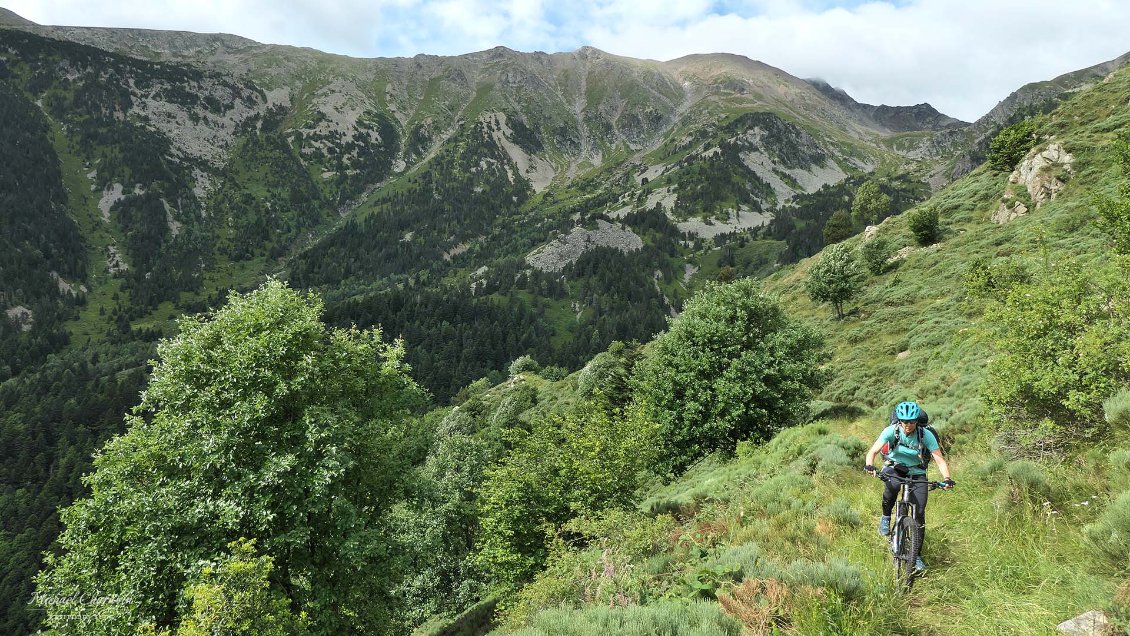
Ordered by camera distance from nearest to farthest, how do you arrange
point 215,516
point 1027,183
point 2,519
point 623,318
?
point 215,516, point 1027,183, point 2,519, point 623,318

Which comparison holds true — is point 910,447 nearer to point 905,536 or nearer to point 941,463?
point 941,463

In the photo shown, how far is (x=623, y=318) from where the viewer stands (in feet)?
656

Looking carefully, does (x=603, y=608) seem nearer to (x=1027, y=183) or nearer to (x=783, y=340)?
(x=783, y=340)

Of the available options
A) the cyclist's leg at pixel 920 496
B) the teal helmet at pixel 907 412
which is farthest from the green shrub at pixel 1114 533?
the teal helmet at pixel 907 412

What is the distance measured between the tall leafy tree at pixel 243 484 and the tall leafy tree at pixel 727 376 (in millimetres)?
14375

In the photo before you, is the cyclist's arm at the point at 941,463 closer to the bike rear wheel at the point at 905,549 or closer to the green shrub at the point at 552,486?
the bike rear wheel at the point at 905,549

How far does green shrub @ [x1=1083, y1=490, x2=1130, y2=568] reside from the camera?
635 cm

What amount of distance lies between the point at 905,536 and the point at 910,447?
161 centimetres

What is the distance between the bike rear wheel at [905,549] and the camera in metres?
7.69

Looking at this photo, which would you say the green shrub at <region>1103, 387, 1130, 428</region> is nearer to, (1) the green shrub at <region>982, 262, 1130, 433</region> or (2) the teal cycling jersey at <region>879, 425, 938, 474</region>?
(1) the green shrub at <region>982, 262, 1130, 433</region>

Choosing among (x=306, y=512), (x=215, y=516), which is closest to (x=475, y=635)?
(x=306, y=512)

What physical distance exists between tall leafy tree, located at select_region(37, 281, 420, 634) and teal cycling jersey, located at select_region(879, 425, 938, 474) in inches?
627

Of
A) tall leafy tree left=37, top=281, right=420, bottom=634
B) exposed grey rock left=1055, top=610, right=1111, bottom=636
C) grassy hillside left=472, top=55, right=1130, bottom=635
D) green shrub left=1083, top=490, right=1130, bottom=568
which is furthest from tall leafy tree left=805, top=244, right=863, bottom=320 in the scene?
exposed grey rock left=1055, top=610, right=1111, bottom=636

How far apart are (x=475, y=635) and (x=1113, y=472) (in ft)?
85.4
